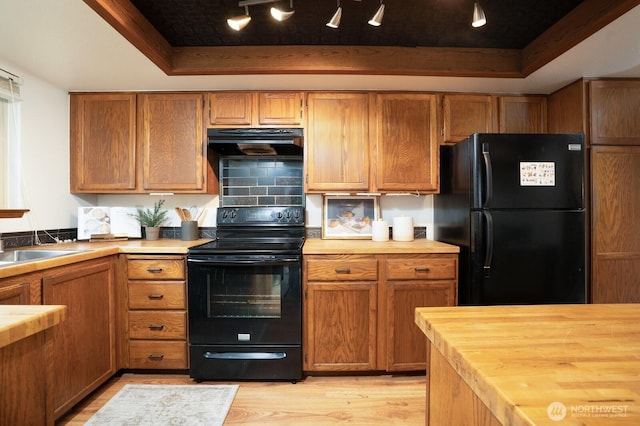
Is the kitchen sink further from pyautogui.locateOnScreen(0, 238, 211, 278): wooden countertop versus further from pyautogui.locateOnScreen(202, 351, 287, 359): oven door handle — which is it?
pyautogui.locateOnScreen(202, 351, 287, 359): oven door handle

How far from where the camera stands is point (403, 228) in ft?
8.19

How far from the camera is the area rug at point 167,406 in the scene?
1.69m

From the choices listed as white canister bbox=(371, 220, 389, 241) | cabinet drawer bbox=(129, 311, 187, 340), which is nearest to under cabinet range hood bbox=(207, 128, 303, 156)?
white canister bbox=(371, 220, 389, 241)

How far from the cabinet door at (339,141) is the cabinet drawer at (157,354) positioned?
4.90 ft

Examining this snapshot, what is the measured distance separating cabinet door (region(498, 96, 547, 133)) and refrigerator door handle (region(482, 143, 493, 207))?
67 centimetres

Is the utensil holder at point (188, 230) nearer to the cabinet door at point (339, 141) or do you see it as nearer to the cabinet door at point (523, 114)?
the cabinet door at point (339, 141)

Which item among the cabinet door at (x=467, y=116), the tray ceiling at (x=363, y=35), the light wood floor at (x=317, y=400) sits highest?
the tray ceiling at (x=363, y=35)

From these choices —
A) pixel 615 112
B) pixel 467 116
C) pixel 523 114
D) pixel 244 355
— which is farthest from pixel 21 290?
pixel 615 112

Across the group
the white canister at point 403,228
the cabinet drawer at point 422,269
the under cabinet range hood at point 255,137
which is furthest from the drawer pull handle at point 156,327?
the white canister at point 403,228

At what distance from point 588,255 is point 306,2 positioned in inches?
99.4

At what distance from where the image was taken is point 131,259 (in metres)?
2.12

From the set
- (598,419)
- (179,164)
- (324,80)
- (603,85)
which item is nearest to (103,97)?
(179,164)

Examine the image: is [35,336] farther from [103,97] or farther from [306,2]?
[103,97]

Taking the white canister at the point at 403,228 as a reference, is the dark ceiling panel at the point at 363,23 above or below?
above
